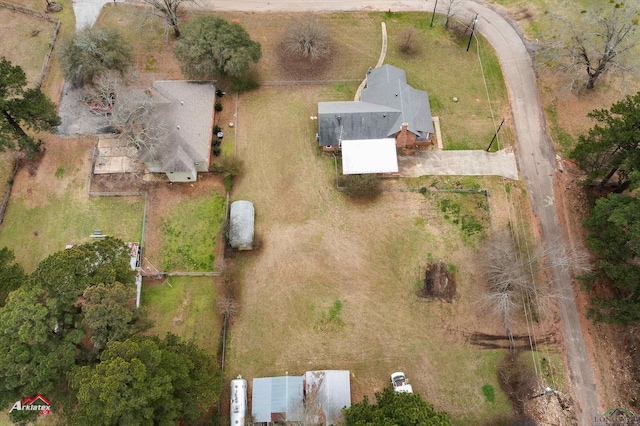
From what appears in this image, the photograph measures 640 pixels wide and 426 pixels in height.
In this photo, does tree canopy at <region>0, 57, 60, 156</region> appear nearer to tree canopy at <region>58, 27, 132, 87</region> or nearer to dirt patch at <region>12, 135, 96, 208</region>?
dirt patch at <region>12, 135, 96, 208</region>

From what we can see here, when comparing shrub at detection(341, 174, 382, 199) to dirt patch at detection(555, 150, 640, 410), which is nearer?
dirt patch at detection(555, 150, 640, 410)

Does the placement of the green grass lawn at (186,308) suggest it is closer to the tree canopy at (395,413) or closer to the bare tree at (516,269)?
the tree canopy at (395,413)

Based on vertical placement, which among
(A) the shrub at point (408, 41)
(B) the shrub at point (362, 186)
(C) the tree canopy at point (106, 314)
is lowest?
(C) the tree canopy at point (106, 314)

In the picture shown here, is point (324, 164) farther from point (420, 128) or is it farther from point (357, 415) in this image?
point (357, 415)

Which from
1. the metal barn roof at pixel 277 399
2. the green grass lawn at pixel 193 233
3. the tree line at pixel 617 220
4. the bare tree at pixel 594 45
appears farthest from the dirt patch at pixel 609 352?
the green grass lawn at pixel 193 233

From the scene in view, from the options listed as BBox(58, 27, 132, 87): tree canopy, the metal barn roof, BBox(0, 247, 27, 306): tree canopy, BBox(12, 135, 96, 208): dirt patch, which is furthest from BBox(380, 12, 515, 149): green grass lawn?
BBox(0, 247, 27, 306): tree canopy

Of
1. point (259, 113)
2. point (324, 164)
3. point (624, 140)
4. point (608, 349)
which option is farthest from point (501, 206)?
point (259, 113)

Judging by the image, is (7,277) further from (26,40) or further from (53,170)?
(26,40)
